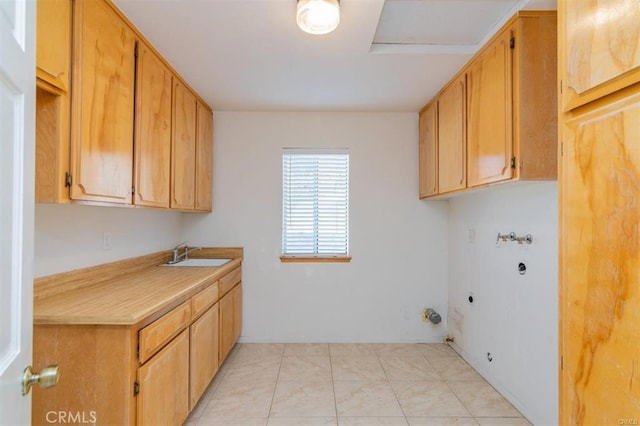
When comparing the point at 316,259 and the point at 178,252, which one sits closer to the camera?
the point at 178,252

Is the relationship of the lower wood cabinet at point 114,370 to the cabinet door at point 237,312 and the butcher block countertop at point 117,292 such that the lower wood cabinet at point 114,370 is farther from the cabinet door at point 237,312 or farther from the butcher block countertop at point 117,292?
the cabinet door at point 237,312

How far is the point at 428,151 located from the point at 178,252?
268cm

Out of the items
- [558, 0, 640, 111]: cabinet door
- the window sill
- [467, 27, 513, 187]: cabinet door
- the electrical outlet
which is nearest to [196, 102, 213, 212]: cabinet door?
the electrical outlet

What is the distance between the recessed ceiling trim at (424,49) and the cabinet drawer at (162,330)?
207 centimetres

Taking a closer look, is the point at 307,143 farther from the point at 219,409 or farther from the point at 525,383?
the point at 525,383

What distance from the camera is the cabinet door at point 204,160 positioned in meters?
2.96

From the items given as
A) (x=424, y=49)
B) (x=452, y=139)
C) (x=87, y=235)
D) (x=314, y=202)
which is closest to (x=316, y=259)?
(x=314, y=202)

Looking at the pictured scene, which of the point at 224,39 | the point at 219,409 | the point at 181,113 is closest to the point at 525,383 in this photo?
the point at 219,409

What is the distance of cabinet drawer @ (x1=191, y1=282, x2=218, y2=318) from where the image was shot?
2076mm

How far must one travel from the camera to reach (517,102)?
5.75 feet

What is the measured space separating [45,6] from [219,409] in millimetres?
2428

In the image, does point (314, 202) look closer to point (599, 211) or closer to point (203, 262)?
point (203, 262)

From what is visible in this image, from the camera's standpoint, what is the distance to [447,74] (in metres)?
2.48

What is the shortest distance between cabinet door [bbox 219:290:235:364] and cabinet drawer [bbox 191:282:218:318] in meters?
0.20
